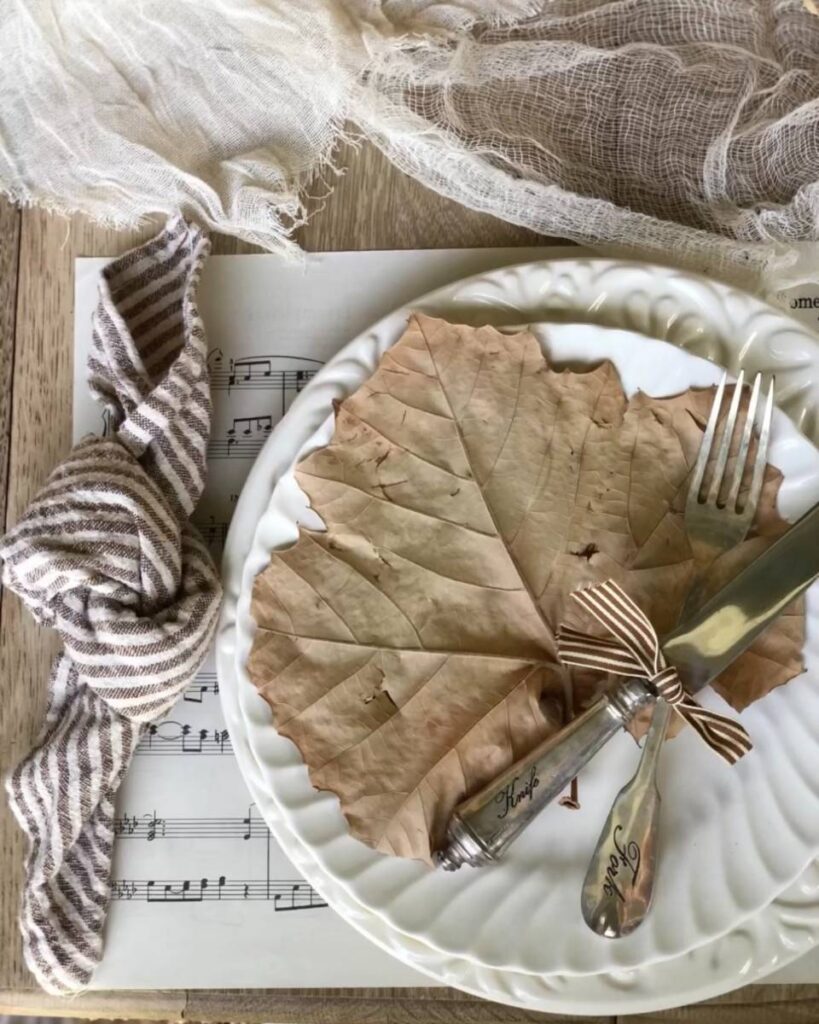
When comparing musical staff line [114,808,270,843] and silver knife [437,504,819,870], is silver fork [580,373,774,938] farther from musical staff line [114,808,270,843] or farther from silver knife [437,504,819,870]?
musical staff line [114,808,270,843]

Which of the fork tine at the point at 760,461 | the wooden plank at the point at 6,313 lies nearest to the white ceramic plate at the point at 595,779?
the fork tine at the point at 760,461

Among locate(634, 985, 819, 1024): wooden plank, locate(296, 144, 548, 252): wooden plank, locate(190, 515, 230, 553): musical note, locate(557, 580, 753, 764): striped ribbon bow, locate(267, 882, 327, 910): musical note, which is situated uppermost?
locate(296, 144, 548, 252): wooden plank

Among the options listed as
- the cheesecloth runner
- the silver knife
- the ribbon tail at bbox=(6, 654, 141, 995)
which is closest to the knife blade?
the silver knife

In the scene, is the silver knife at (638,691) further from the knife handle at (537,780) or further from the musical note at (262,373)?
the musical note at (262,373)

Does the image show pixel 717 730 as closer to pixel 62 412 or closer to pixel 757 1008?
pixel 757 1008

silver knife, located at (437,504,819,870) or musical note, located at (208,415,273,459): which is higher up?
musical note, located at (208,415,273,459)

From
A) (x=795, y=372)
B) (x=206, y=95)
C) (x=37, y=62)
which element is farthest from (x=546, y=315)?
(x=37, y=62)
